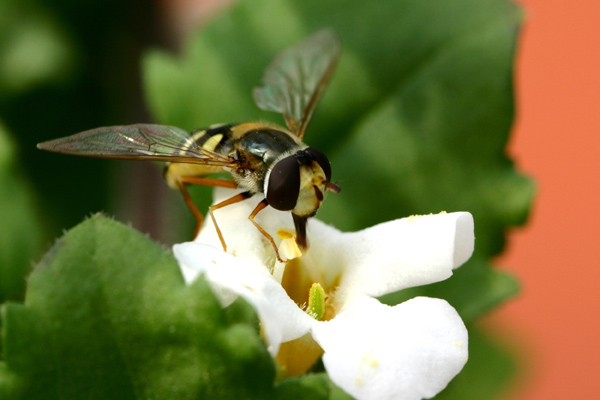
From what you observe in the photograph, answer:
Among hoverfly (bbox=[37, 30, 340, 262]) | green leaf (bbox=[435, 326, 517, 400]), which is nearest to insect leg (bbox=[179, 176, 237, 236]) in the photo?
hoverfly (bbox=[37, 30, 340, 262])

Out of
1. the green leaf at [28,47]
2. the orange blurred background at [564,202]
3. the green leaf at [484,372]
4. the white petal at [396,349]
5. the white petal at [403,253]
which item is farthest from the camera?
the orange blurred background at [564,202]

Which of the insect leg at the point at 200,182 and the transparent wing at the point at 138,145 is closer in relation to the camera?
the transparent wing at the point at 138,145

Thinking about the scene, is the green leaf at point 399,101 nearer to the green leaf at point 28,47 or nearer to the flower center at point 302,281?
the flower center at point 302,281

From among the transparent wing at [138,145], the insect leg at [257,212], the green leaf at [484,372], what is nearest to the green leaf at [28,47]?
the transparent wing at [138,145]

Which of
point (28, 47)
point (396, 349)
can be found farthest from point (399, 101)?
point (28, 47)

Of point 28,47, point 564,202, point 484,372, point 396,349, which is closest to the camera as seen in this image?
point 396,349

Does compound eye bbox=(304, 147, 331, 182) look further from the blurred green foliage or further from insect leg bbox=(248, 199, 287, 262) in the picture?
the blurred green foliage

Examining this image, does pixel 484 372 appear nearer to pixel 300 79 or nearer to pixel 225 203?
pixel 300 79
